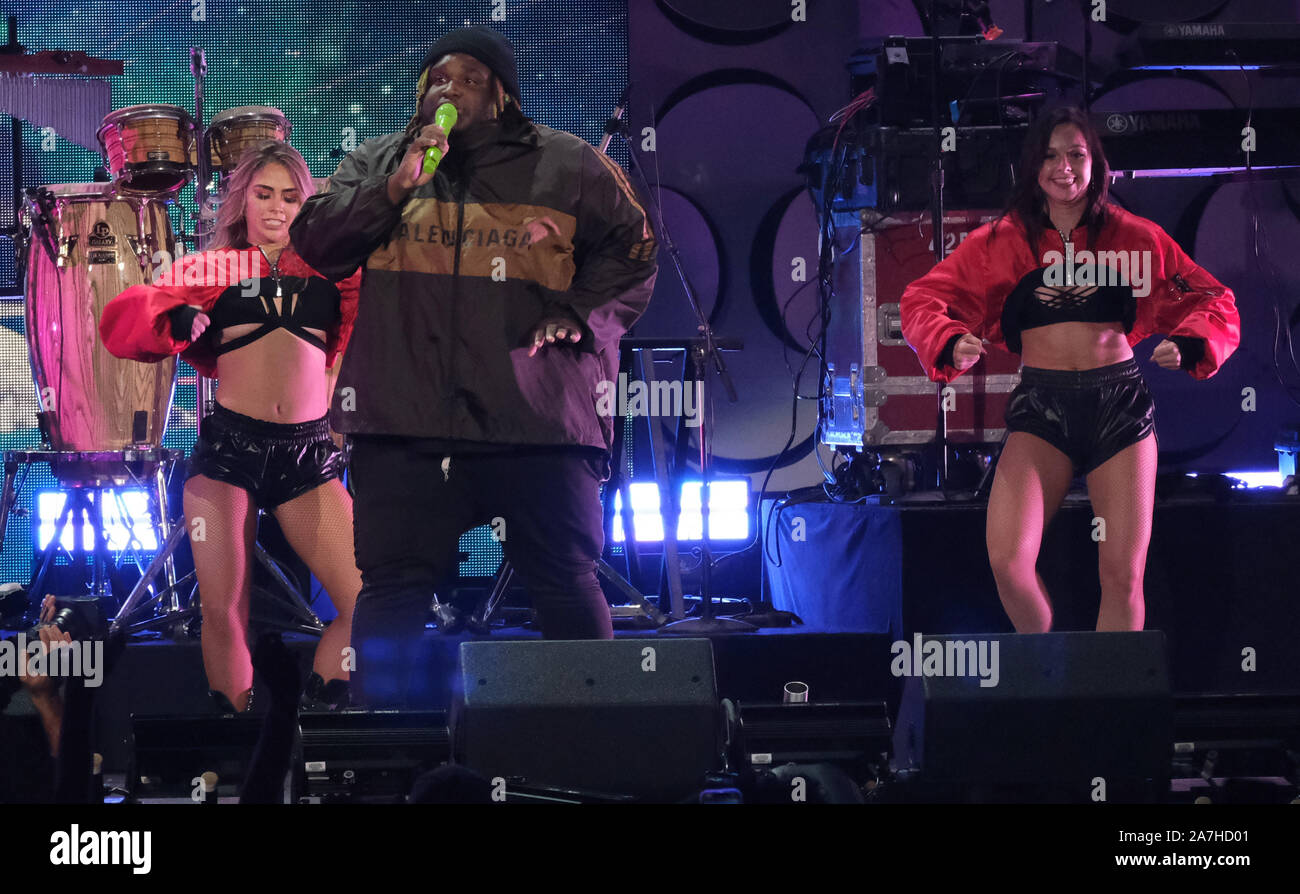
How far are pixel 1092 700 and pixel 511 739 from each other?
126 cm

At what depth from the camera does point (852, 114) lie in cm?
560

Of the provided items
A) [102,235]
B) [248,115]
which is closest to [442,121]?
[248,115]

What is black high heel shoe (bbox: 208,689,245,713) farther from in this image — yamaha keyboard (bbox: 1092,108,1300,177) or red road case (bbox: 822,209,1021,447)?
yamaha keyboard (bbox: 1092,108,1300,177)

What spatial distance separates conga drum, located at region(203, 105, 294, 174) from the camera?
5.28 metres

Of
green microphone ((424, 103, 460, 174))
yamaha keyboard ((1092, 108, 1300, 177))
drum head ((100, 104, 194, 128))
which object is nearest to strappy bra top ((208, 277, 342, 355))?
green microphone ((424, 103, 460, 174))

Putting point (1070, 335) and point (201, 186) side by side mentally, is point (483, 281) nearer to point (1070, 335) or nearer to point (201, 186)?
point (1070, 335)

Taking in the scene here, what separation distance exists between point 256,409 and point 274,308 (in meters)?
0.33

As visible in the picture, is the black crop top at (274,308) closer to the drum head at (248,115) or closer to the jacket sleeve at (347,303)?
the jacket sleeve at (347,303)

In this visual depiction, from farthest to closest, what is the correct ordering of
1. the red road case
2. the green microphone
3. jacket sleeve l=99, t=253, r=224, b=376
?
the red road case < jacket sleeve l=99, t=253, r=224, b=376 < the green microphone

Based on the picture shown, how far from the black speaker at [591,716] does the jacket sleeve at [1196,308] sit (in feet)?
6.97

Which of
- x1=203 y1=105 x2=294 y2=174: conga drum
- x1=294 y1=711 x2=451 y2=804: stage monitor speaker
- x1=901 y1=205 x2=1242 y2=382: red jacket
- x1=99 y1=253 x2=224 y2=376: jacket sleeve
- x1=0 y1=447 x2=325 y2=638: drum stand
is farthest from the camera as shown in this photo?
x1=203 y1=105 x2=294 y2=174: conga drum

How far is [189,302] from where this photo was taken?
402cm
